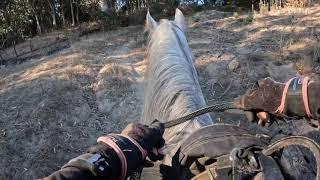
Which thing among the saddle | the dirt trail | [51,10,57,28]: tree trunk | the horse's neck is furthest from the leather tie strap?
[51,10,57,28]: tree trunk

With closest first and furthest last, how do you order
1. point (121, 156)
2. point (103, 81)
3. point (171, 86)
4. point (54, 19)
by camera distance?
point (121, 156)
point (171, 86)
point (103, 81)
point (54, 19)

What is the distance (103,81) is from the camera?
25.9ft

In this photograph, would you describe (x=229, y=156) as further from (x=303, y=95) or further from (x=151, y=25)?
(x=151, y=25)

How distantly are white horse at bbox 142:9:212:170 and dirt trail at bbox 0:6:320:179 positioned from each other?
6.52 ft

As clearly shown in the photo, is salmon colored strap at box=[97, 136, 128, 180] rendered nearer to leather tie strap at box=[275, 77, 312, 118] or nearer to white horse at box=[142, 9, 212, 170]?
white horse at box=[142, 9, 212, 170]

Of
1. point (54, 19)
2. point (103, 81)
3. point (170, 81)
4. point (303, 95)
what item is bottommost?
point (103, 81)

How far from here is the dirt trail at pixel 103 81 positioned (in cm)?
675

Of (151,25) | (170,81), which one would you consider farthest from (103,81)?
(170,81)

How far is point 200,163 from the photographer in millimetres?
2066

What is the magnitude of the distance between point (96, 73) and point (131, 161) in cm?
634

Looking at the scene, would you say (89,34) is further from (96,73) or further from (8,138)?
(8,138)

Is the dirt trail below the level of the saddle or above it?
below

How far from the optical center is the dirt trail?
266 inches

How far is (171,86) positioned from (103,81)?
4.66 metres
